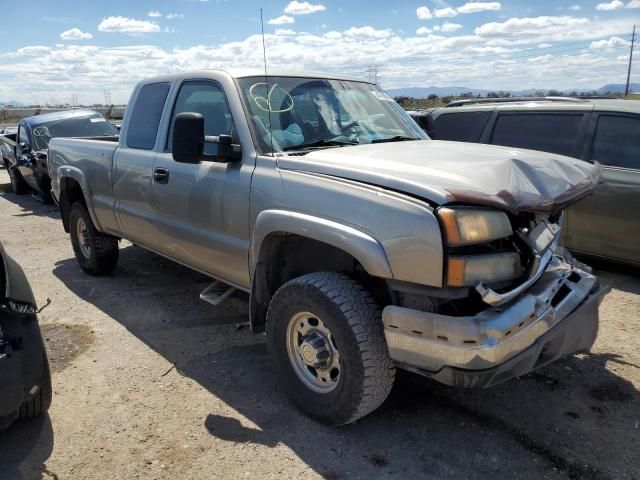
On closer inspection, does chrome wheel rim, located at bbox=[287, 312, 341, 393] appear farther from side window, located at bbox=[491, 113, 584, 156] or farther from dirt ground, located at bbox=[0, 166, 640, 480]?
side window, located at bbox=[491, 113, 584, 156]

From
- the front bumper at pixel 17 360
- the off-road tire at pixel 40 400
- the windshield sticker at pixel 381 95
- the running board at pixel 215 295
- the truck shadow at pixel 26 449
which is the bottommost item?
the truck shadow at pixel 26 449

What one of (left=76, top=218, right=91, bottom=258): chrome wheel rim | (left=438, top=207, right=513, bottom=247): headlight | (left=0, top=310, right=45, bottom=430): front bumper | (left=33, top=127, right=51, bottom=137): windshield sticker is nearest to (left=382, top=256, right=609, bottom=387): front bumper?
(left=438, top=207, right=513, bottom=247): headlight

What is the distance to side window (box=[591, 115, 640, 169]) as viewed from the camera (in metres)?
5.16

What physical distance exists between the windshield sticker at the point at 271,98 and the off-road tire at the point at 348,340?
1.26m

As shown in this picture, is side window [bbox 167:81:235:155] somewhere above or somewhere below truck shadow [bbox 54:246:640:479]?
above

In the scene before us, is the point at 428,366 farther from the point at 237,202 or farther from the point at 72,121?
the point at 72,121

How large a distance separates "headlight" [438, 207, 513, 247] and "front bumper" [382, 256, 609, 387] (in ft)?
1.07

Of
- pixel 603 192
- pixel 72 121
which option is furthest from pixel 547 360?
pixel 72 121

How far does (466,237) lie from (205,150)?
6.78ft

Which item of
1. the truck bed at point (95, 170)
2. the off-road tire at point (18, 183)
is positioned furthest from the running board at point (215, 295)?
the off-road tire at point (18, 183)

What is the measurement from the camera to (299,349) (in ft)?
10.3

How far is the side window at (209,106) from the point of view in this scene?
3.77 metres

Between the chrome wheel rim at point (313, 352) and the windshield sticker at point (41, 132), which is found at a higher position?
the windshield sticker at point (41, 132)

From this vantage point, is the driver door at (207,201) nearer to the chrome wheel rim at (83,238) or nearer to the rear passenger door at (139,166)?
the rear passenger door at (139,166)
